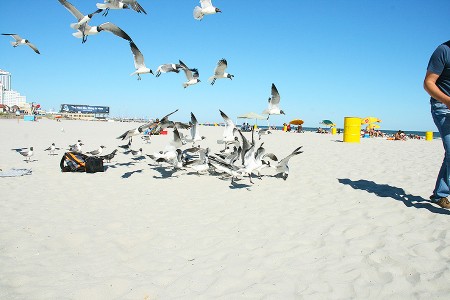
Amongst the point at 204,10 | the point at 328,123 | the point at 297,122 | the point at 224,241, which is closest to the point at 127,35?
the point at 204,10

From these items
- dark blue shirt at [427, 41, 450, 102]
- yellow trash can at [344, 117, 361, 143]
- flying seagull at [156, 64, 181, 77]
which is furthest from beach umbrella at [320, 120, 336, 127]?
dark blue shirt at [427, 41, 450, 102]

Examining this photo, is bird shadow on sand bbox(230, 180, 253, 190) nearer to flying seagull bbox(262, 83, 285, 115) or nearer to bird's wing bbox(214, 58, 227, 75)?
flying seagull bbox(262, 83, 285, 115)

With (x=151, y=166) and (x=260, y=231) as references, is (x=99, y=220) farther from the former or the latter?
(x=151, y=166)

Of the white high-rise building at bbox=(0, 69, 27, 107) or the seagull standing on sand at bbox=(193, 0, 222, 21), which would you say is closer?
the seagull standing on sand at bbox=(193, 0, 222, 21)

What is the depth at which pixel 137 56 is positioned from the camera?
848 centimetres

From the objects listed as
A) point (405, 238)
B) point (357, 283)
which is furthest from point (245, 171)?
point (357, 283)

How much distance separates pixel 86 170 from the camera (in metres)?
7.08

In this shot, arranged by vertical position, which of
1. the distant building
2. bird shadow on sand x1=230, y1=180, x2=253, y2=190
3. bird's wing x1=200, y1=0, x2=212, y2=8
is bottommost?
bird shadow on sand x1=230, y1=180, x2=253, y2=190

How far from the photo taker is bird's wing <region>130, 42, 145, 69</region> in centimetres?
843

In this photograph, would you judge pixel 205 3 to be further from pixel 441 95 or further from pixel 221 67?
pixel 441 95

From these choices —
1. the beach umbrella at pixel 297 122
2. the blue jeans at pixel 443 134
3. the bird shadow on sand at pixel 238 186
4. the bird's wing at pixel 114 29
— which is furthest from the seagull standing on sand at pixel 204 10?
the beach umbrella at pixel 297 122

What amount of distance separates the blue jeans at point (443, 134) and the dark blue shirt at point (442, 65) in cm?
20

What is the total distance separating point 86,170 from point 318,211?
214 inches

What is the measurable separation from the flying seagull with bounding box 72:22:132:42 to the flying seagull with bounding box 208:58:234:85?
2.77 metres
